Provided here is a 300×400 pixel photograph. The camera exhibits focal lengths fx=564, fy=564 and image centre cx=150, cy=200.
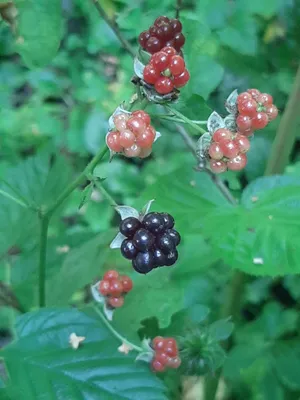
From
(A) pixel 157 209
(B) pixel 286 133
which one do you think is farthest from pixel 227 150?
(B) pixel 286 133

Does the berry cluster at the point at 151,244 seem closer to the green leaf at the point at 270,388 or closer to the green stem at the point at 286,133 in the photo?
the green stem at the point at 286,133

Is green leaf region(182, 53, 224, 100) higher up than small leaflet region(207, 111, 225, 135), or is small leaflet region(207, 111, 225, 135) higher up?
small leaflet region(207, 111, 225, 135)

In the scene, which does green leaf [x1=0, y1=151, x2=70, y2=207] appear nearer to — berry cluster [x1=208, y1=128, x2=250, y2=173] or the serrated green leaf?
the serrated green leaf

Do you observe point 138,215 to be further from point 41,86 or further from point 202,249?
point 41,86

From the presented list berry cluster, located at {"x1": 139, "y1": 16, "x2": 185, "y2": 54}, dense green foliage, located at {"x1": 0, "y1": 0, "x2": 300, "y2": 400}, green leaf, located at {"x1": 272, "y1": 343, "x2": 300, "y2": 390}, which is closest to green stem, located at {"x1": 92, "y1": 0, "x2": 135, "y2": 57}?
dense green foliage, located at {"x1": 0, "y1": 0, "x2": 300, "y2": 400}

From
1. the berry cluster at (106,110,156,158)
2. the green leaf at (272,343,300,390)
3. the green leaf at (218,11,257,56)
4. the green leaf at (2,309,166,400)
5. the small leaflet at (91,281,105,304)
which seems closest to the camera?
the berry cluster at (106,110,156,158)

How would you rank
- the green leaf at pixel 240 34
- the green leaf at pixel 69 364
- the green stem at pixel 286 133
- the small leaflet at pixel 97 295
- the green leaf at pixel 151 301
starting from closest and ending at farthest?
the green leaf at pixel 69 364 < the small leaflet at pixel 97 295 < the green leaf at pixel 151 301 < the green stem at pixel 286 133 < the green leaf at pixel 240 34

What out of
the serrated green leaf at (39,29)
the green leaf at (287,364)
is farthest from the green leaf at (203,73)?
the green leaf at (287,364)
